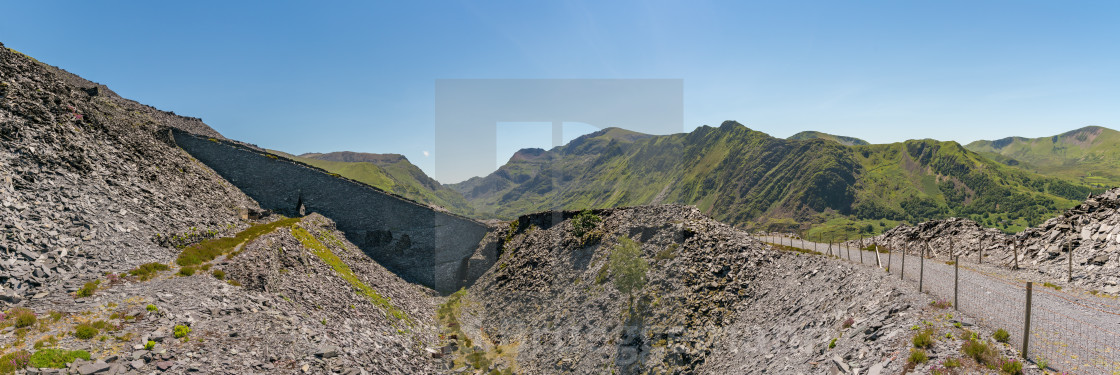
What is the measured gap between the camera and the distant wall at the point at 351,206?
56.3 metres

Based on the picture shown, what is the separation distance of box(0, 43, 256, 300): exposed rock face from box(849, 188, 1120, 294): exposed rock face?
157ft

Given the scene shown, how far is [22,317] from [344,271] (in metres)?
24.0

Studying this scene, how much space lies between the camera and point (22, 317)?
17.8 meters

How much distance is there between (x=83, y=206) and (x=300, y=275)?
42.8 feet

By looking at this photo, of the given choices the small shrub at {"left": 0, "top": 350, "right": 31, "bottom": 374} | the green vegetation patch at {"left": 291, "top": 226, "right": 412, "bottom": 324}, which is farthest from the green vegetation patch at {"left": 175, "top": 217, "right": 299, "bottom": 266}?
the small shrub at {"left": 0, "top": 350, "right": 31, "bottom": 374}

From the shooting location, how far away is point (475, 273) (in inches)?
2354

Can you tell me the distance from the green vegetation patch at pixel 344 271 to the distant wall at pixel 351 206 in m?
12.1

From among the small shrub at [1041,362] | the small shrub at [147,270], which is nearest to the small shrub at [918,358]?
the small shrub at [1041,362]

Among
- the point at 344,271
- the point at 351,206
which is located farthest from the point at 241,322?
the point at 351,206

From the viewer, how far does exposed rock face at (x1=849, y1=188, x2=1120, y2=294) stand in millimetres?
26281

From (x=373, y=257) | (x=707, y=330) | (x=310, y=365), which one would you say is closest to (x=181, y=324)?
(x=310, y=365)

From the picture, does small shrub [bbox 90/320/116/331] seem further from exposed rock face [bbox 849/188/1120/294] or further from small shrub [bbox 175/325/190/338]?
exposed rock face [bbox 849/188/1120/294]

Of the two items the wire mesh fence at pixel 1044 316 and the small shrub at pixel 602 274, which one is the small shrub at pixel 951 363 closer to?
the wire mesh fence at pixel 1044 316

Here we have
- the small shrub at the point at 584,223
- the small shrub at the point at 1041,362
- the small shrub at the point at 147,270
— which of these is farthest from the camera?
the small shrub at the point at 584,223
